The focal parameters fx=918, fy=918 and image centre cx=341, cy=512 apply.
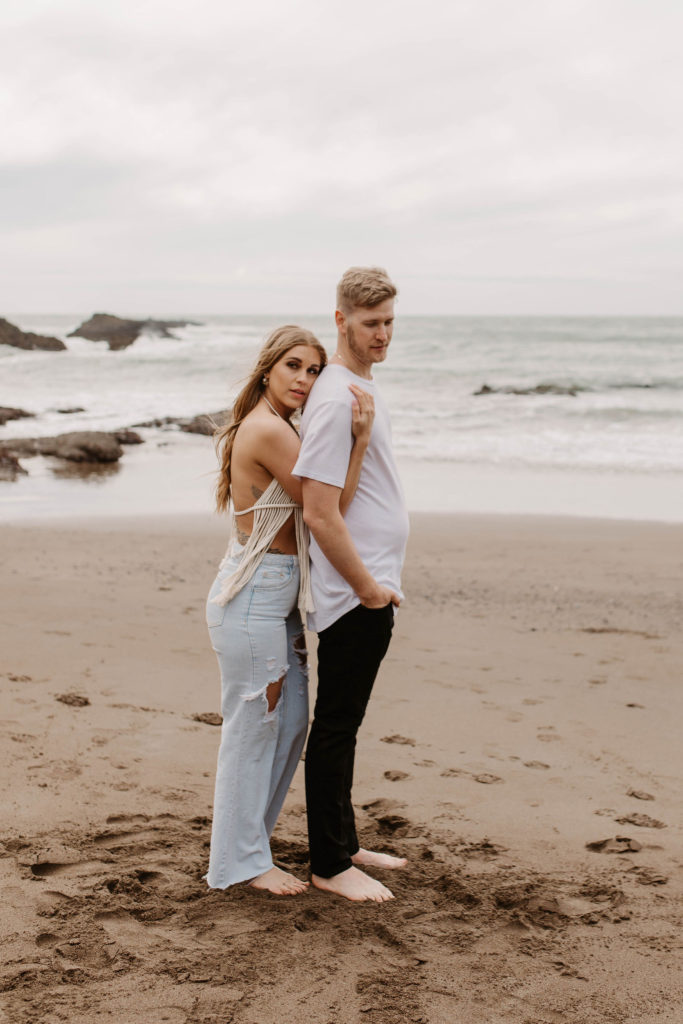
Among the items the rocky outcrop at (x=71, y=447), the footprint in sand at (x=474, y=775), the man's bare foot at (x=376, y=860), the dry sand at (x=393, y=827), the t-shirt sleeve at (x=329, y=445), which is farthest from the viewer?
the rocky outcrop at (x=71, y=447)

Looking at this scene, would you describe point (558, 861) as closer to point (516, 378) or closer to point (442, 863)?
point (442, 863)

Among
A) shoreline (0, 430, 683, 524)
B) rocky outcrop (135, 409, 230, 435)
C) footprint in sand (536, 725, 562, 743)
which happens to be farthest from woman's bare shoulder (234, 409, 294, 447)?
rocky outcrop (135, 409, 230, 435)

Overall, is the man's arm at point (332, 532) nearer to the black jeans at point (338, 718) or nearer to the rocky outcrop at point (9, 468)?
the black jeans at point (338, 718)

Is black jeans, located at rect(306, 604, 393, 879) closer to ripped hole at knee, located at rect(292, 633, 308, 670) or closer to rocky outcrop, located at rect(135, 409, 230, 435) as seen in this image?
ripped hole at knee, located at rect(292, 633, 308, 670)

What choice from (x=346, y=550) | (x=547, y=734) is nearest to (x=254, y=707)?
(x=346, y=550)

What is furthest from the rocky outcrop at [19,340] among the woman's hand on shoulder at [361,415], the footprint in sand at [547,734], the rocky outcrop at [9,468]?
the woman's hand on shoulder at [361,415]

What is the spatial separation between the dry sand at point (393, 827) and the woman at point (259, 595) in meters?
0.22

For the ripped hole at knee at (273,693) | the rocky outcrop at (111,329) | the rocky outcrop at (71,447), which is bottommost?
the rocky outcrop at (71,447)

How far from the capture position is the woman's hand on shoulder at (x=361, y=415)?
2790 mm

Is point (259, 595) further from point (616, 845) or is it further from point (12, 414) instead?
point (12, 414)

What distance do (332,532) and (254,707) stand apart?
663 millimetres

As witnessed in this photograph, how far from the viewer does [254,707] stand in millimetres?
3000

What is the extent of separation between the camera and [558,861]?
3.44 m

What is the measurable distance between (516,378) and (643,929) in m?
33.0
